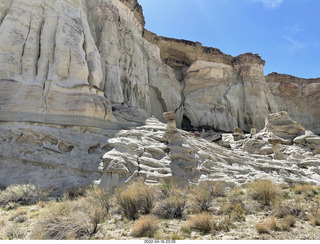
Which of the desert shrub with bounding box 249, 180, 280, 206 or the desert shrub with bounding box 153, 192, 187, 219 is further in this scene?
the desert shrub with bounding box 249, 180, 280, 206

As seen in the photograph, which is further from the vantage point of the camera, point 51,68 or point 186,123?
point 186,123

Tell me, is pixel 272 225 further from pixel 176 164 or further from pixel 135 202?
pixel 176 164

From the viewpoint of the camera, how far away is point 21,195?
271 inches

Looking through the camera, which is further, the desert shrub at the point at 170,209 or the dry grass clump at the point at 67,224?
the desert shrub at the point at 170,209

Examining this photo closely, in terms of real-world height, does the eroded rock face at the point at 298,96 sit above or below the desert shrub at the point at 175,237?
above

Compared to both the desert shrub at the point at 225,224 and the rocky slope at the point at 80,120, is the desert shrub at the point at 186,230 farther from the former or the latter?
the rocky slope at the point at 80,120

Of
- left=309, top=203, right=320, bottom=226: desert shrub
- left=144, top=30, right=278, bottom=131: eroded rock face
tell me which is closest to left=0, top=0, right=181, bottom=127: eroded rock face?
left=309, top=203, right=320, bottom=226: desert shrub

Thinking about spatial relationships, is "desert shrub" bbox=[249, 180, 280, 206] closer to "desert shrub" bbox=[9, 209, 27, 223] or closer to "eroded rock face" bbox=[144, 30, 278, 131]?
"desert shrub" bbox=[9, 209, 27, 223]

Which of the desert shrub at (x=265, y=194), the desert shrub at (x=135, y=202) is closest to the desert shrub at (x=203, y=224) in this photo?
the desert shrub at (x=135, y=202)

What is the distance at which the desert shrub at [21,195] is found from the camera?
22.0ft

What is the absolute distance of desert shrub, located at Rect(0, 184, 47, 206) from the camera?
22.0 feet

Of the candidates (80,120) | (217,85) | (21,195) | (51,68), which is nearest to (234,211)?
(21,195)

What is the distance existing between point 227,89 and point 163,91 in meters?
10.0

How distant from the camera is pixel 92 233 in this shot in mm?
4320
